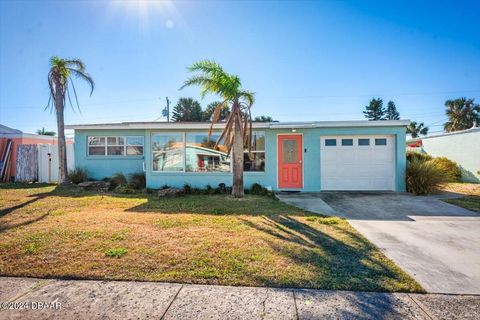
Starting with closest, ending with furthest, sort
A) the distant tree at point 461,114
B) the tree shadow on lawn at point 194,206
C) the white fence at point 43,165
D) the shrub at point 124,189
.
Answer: the tree shadow on lawn at point 194,206 < the shrub at point 124,189 < the white fence at point 43,165 < the distant tree at point 461,114

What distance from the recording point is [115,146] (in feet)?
39.8

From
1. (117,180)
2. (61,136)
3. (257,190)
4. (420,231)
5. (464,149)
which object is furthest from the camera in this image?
(464,149)

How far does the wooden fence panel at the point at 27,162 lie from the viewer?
13.3 metres

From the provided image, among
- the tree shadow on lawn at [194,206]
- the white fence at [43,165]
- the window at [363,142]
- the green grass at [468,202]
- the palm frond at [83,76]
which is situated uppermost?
the palm frond at [83,76]

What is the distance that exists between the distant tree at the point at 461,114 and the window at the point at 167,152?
34.2 m

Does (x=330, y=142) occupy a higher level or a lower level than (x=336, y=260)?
higher

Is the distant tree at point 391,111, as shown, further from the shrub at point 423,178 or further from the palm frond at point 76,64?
the palm frond at point 76,64

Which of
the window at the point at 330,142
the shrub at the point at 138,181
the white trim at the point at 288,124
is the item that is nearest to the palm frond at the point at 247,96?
the white trim at the point at 288,124

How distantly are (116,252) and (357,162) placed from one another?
9782mm

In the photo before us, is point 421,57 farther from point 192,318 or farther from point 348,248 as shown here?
point 192,318

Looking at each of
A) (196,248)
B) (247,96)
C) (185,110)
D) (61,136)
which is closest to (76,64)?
(61,136)

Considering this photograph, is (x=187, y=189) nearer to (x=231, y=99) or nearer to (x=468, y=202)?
(x=231, y=99)

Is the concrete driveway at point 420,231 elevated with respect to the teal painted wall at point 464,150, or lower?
lower

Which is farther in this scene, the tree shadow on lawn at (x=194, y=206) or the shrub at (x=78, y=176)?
the shrub at (x=78, y=176)
